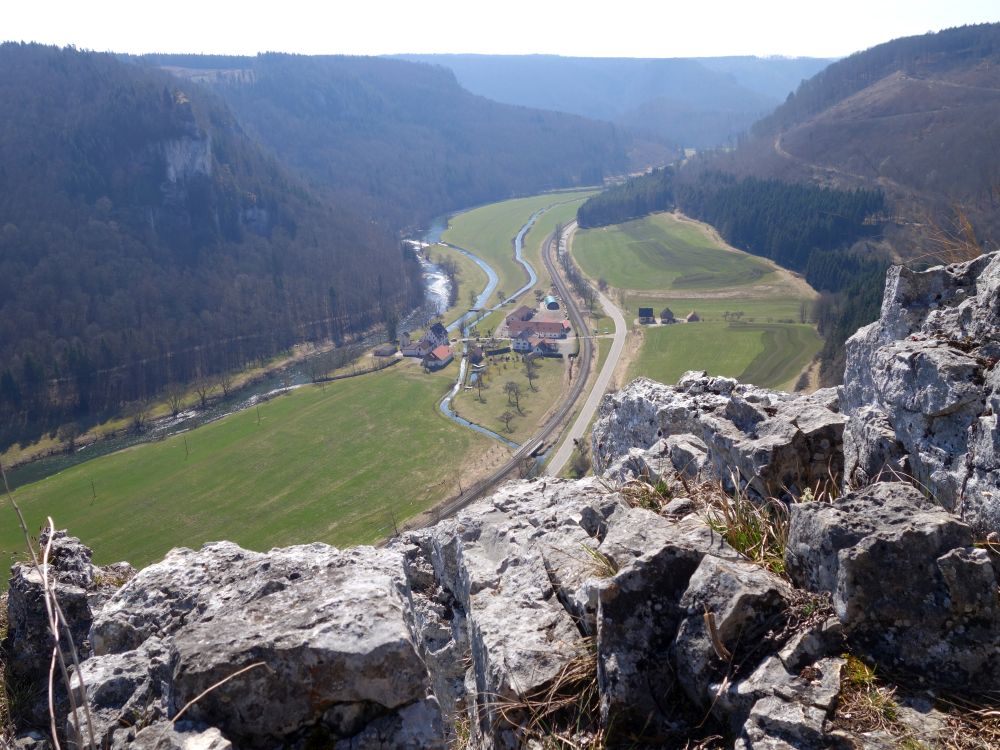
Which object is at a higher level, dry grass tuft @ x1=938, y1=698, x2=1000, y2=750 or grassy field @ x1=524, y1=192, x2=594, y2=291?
dry grass tuft @ x1=938, y1=698, x2=1000, y2=750

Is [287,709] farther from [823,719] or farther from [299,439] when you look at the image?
[299,439]

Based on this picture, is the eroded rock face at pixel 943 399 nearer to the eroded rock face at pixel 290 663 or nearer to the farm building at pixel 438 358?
the eroded rock face at pixel 290 663

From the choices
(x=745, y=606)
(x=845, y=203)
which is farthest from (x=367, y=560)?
(x=845, y=203)

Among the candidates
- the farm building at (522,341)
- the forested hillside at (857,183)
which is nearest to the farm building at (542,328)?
the farm building at (522,341)

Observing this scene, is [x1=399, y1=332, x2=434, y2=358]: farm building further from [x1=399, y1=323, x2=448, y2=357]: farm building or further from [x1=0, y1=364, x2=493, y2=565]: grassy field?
[x1=0, y1=364, x2=493, y2=565]: grassy field

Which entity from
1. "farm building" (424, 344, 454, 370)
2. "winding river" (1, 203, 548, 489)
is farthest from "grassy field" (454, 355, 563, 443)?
"farm building" (424, 344, 454, 370)

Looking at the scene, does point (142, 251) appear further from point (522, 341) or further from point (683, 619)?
point (683, 619)
